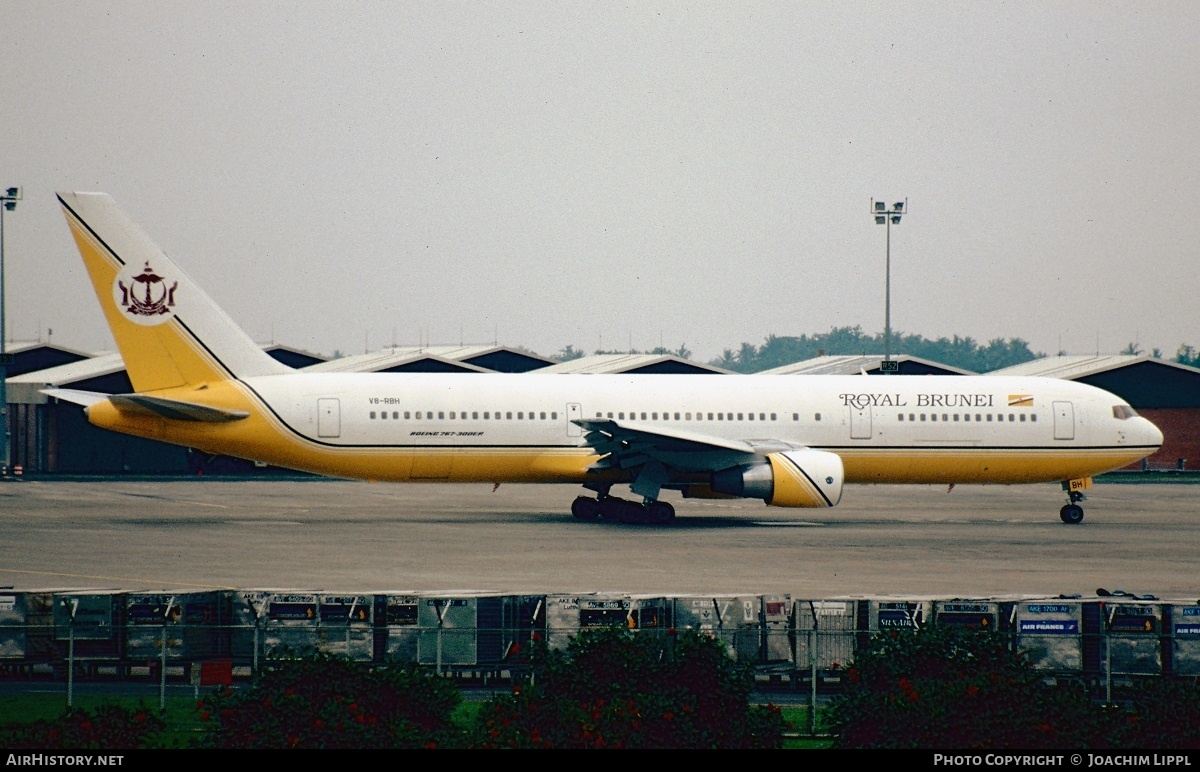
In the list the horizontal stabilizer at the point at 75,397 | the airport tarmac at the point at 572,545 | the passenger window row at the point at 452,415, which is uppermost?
the horizontal stabilizer at the point at 75,397

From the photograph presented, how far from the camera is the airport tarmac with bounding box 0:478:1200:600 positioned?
82.0 feet

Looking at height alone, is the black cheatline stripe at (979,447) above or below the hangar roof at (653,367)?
below

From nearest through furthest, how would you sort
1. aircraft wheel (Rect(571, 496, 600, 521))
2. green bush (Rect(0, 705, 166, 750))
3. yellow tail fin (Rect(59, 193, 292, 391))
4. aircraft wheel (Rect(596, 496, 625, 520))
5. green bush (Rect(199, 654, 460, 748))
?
green bush (Rect(0, 705, 166, 750)) < green bush (Rect(199, 654, 460, 748)) < yellow tail fin (Rect(59, 193, 292, 391)) < aircraft wheel (Rect(596, 496, 625, 520)) < aircraft wheel (Rect(571, 496, 600, 521))

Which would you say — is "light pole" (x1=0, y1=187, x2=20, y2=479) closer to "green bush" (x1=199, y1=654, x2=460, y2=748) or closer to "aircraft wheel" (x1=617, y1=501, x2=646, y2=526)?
"aircraft wheel" (x1=617, y1=501, x2=646, y2=526)

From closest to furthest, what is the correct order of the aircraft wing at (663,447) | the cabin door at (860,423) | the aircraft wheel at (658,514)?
1. the aircraft wing at (663,447)
2. the aircraft wheel at (658,514)
3. the cabin door at (860,423)

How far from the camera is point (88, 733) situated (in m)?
11.6

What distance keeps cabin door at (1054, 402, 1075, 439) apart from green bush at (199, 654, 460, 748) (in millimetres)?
31280

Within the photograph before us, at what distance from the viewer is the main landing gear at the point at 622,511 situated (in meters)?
37.9

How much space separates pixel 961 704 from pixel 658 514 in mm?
25812

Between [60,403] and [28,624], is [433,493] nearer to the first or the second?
[60,403]

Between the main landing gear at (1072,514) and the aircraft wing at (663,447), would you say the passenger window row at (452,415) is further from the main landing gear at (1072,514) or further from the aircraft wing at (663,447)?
the main landing gear at (1072,514)

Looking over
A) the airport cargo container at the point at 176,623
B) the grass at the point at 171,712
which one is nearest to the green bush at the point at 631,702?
the grass at the point at 171,712

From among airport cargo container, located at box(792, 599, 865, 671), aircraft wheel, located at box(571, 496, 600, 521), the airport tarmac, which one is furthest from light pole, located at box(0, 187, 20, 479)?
airport cargo container, located at box(792, 599, 865, 671)

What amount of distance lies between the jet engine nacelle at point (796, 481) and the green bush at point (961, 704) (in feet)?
72.1
